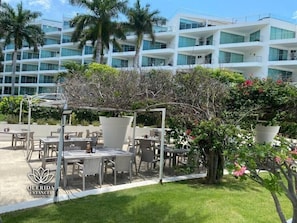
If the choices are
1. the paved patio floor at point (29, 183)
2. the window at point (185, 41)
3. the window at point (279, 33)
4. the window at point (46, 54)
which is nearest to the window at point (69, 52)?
the window at point (46, 54)

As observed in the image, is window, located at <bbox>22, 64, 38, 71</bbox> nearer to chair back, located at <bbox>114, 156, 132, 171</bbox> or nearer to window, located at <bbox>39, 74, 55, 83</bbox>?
window, located at <bbox>39, 74, 55, 83</bbox>

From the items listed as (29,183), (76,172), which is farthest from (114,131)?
(29,183)

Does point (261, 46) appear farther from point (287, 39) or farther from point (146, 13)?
point (146, 13)

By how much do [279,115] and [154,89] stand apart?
153 inches

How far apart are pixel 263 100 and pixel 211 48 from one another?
105 feet

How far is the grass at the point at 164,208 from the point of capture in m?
5.73

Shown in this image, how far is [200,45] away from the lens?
138 ft

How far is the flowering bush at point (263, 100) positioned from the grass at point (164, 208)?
2.12 m

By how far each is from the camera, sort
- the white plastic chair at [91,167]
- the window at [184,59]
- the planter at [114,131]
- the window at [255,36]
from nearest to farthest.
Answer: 1. the white plastic chair at [91,167]
2. the planter at [114,131]
3. the window at [255,36]
4. the window at [184,59]

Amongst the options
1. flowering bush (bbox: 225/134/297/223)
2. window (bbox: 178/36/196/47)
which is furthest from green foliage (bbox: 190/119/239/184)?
window (bbox: 178/36/196/47)

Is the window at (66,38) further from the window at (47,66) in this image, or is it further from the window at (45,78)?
the window at (45,78)

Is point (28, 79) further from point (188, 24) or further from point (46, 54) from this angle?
point (188, 24)

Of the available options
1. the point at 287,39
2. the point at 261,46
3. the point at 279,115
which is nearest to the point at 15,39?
the point at 261,46

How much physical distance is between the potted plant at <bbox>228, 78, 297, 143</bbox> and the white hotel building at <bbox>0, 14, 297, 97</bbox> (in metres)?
21.0
